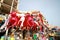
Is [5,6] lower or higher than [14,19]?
higher

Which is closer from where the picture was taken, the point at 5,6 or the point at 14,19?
the point at 14,19

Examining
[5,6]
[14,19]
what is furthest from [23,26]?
[5,6]

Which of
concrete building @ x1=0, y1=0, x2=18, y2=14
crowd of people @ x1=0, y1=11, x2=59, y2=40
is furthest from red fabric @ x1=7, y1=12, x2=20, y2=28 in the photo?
concrete building @ x1=0, y1=0, x2=18, y2=14

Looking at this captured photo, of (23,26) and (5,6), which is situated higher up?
(5,6)

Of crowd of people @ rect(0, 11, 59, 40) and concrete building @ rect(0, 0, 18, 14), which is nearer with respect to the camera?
crowd of people @ rect(0, 11, 59, 40)

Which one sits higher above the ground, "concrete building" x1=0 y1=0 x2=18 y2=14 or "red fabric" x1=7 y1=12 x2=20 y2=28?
"concrete building" x1=0 y1=0 x2=18 y2=14

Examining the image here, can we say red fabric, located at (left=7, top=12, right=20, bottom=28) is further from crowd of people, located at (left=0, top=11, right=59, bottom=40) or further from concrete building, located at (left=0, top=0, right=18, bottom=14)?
concrete building, located at (left=0, top=0, right=18, bottom=14)

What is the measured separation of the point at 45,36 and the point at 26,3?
1.56 metres

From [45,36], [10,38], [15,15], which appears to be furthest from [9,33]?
[45,36]

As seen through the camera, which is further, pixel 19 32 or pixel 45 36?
pixel 45 36

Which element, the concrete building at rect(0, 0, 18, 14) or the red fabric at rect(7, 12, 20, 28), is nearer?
the red fabric at rect(7, 12, 20, 28)

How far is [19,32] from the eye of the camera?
1169 mm

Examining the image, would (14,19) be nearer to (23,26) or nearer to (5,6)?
(23,26)

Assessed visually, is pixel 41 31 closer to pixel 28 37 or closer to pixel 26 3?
pixel 28 37
